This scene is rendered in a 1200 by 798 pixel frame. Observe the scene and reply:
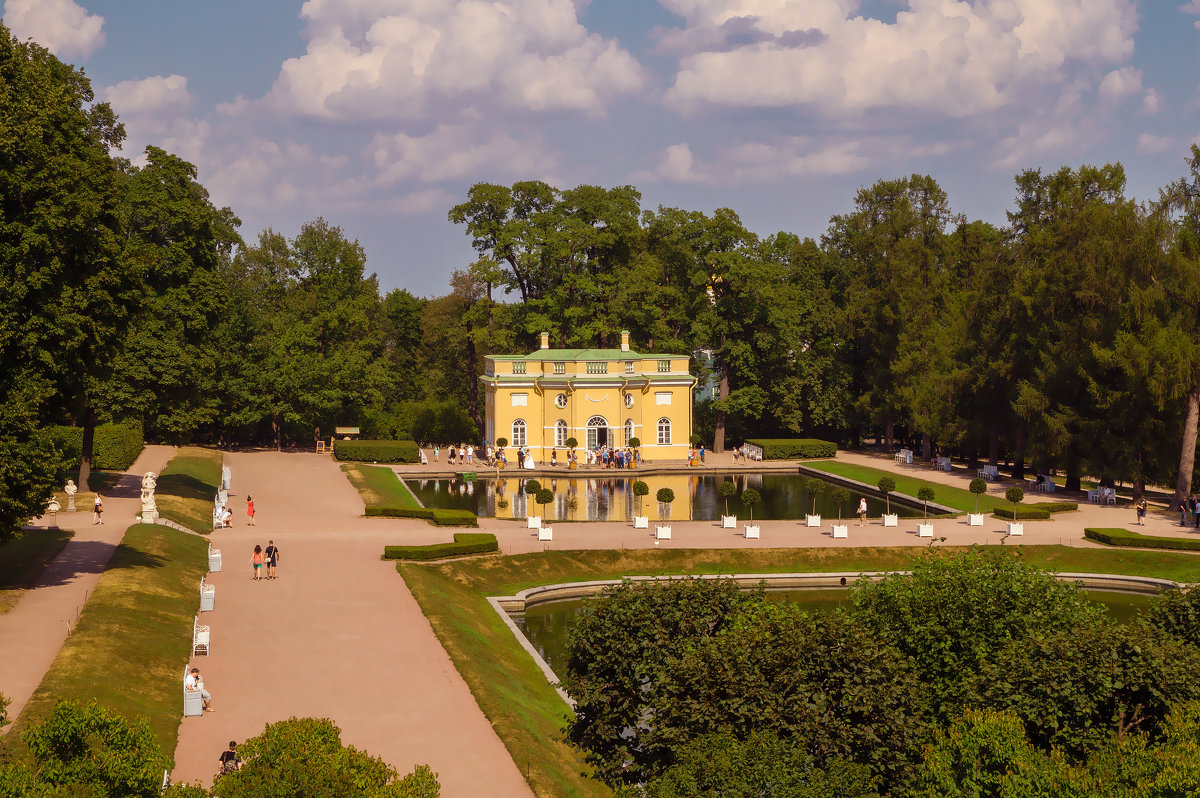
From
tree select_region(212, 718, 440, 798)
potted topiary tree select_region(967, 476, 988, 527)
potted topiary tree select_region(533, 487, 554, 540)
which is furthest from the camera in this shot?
potted topiary tree select_region(967, 476, 988, 527)

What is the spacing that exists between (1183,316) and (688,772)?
1527 inches

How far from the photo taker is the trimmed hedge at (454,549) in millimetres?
33750

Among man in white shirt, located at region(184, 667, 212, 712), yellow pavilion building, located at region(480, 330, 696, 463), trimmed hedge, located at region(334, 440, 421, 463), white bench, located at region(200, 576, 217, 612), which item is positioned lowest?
man in white shirt, located at region(184, 667, 212, 712)

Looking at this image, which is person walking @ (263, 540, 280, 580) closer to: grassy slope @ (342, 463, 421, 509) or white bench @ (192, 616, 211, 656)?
white bench @ (192, 616, 211, 656)

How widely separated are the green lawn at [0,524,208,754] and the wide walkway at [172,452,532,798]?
2.00 feet

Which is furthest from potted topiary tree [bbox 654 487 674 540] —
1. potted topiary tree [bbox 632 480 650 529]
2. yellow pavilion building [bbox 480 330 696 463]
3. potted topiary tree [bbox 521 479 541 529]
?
yellow pavilion building [bbox 480 330 696 463]

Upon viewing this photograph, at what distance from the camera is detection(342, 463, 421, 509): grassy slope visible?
46094 mm

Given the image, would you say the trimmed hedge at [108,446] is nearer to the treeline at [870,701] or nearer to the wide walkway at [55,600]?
the wide walkway at [55,600]

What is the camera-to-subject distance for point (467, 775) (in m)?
17.6

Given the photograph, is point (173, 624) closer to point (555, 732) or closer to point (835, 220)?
point (555, 732)

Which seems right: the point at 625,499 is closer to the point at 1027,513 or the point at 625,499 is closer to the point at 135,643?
the point at 1027,513

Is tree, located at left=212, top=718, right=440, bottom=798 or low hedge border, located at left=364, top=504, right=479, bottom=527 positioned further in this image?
low hedge border, located at left=364, top=504, right=479, bottom=527

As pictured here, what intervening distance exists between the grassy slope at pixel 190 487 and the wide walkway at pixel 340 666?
2189 mm

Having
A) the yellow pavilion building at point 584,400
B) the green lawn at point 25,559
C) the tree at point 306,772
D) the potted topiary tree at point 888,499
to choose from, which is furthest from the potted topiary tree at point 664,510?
the tree at point 306,772
